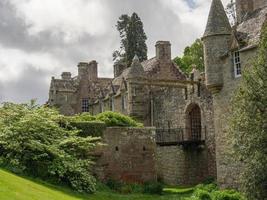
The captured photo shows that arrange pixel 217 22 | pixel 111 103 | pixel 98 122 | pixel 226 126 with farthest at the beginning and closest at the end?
1. pixel 111 103
2. pixel 98 122
3. pixel 217 22
4. pixel 226 126

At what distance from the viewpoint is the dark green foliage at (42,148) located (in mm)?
27000

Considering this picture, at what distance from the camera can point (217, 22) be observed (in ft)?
104

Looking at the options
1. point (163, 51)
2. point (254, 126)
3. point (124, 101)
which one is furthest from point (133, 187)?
point (163, 51)

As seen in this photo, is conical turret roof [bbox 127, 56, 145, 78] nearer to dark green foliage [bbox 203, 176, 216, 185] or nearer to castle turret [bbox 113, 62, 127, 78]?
dark green foliage [bbox 203, 176, 216, 185]

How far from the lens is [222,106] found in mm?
31547

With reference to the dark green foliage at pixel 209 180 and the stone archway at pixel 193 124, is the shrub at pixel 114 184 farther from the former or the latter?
the stone archway at pixel 193 124

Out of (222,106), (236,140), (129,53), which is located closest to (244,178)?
(236,140)

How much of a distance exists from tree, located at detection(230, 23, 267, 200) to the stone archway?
53.8 ft

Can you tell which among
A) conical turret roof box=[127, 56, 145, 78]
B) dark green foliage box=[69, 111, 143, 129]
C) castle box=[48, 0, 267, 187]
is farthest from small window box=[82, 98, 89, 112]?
dark green foliage box=[69, 111, 143, 129]

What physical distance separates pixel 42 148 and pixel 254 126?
1048cm

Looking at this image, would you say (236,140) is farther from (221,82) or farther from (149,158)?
(149,158)

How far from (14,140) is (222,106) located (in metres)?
11.9

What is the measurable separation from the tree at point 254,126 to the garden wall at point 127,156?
1021 centimetres

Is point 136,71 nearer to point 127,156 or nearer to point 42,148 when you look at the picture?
point 127,156
